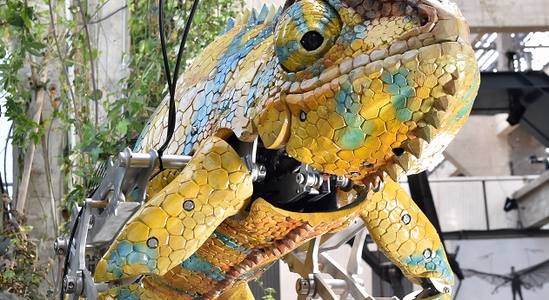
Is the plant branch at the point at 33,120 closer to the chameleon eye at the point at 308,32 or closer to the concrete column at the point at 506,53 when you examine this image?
the chameleon eye at the point at 308,32

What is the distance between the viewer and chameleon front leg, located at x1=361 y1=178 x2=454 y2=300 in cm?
157

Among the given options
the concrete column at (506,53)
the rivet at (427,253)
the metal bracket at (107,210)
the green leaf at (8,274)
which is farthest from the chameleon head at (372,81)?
the concrete column at (506,53)

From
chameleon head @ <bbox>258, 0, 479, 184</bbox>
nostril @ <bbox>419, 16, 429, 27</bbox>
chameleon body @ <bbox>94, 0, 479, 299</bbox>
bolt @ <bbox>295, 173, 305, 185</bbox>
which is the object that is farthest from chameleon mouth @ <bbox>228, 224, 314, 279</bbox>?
nostril @ <bbox>419, 16, 429, 27</bbox>

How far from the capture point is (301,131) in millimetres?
1207

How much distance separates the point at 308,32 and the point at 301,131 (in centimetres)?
15

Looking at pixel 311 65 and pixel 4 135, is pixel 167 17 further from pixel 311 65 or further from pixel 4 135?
pixel 311 65

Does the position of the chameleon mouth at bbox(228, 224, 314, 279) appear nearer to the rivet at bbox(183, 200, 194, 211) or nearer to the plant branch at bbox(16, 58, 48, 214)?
the rivet at bbox(183, 200, 194, 211)

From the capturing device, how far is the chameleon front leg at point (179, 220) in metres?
1.34

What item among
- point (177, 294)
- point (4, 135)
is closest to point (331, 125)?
point (177, 294)

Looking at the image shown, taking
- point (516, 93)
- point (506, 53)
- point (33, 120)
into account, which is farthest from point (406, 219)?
point (506, 53)

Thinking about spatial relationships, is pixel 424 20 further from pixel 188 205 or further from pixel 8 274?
pixel 8 274

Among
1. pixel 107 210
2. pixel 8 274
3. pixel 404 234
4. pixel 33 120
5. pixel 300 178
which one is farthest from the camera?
pixel 33 120

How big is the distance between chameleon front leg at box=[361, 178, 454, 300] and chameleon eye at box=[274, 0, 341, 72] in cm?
44

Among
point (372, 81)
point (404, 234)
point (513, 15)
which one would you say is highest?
point (513, 15)
